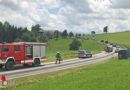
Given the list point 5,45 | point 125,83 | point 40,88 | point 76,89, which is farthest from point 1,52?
point 125,83

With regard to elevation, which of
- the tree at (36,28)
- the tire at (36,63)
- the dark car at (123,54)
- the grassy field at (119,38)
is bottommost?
the tire at (36,63)

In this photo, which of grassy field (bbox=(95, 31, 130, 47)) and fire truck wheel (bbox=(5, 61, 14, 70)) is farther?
grassy field (bbox=(95, 31, 130, 47))

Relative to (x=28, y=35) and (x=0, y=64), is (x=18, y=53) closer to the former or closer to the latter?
(x=0, y=64)

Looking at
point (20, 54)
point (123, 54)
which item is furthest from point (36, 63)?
point (123, 54)

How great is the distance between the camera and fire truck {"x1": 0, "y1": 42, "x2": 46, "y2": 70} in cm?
1809

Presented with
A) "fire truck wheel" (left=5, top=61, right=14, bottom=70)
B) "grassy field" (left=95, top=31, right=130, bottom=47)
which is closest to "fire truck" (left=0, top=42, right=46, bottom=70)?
"fire truck wheel" (left=5, top=61, right=14, bottom=70)

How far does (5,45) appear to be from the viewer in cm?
1822

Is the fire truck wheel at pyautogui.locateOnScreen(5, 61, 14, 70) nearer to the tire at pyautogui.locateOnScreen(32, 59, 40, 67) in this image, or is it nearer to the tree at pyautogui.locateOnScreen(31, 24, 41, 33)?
the tire at pyautogui.locateOnScreen(32, 59, 40, 67)

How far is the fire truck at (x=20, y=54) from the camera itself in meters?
18.1

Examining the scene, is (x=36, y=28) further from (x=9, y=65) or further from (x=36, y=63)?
(x=9, y=65)

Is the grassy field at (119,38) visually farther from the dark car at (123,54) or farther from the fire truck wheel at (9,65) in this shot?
the fire truck wheel at (9,65)

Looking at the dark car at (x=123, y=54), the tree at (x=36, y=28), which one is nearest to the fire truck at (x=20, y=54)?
the dark car at (x=123, y=54)

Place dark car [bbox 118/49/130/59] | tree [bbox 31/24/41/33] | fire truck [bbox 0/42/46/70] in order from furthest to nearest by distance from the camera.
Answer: tree [bbox 31/24/41/33]
dark car [bbox 118/49/130/59]
fire truck [bbox 0/42/46/70]

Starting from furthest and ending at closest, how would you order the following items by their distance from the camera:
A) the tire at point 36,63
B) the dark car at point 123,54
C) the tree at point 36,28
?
1. the tree at point 36,28
2. the dark car at point 123,54
3. the tire at point 36,63
